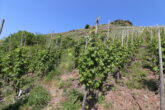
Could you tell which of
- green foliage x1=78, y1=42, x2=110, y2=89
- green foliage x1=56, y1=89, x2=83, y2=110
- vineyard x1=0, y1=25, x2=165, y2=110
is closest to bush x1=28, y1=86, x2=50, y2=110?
vineyard x1=0, y1=25, x2=165, y2=110

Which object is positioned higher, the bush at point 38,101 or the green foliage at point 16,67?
the green foliage at point 16,67

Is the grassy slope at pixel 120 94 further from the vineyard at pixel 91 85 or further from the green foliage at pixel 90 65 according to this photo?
the green foliage at pixel 90 65

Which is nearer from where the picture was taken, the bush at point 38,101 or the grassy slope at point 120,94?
the grassy slope at point 120,94

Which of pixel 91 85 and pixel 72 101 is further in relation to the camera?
pixel 72 101

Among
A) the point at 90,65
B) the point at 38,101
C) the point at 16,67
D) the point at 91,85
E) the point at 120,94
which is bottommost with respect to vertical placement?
the point at 38,101

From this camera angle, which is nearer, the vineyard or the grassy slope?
the vineyard

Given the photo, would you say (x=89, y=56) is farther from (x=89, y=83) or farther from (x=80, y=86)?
(x=80, y=86)

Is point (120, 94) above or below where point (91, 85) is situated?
below

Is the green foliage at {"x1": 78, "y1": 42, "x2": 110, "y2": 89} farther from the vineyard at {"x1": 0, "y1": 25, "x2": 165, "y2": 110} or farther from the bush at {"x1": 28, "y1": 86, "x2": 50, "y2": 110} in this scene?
the bush at {"x1": 28, "y1": 86, "x2": 50, "y2": 110}

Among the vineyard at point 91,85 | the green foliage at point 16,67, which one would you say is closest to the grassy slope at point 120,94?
the vineyard at point 91,85

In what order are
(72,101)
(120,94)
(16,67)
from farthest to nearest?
(16,67) < (120,94) < (72,101)

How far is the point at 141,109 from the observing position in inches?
305

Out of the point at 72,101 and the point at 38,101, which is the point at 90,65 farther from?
the point at 38,101

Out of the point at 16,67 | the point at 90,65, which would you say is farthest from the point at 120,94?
the point at 16,67
